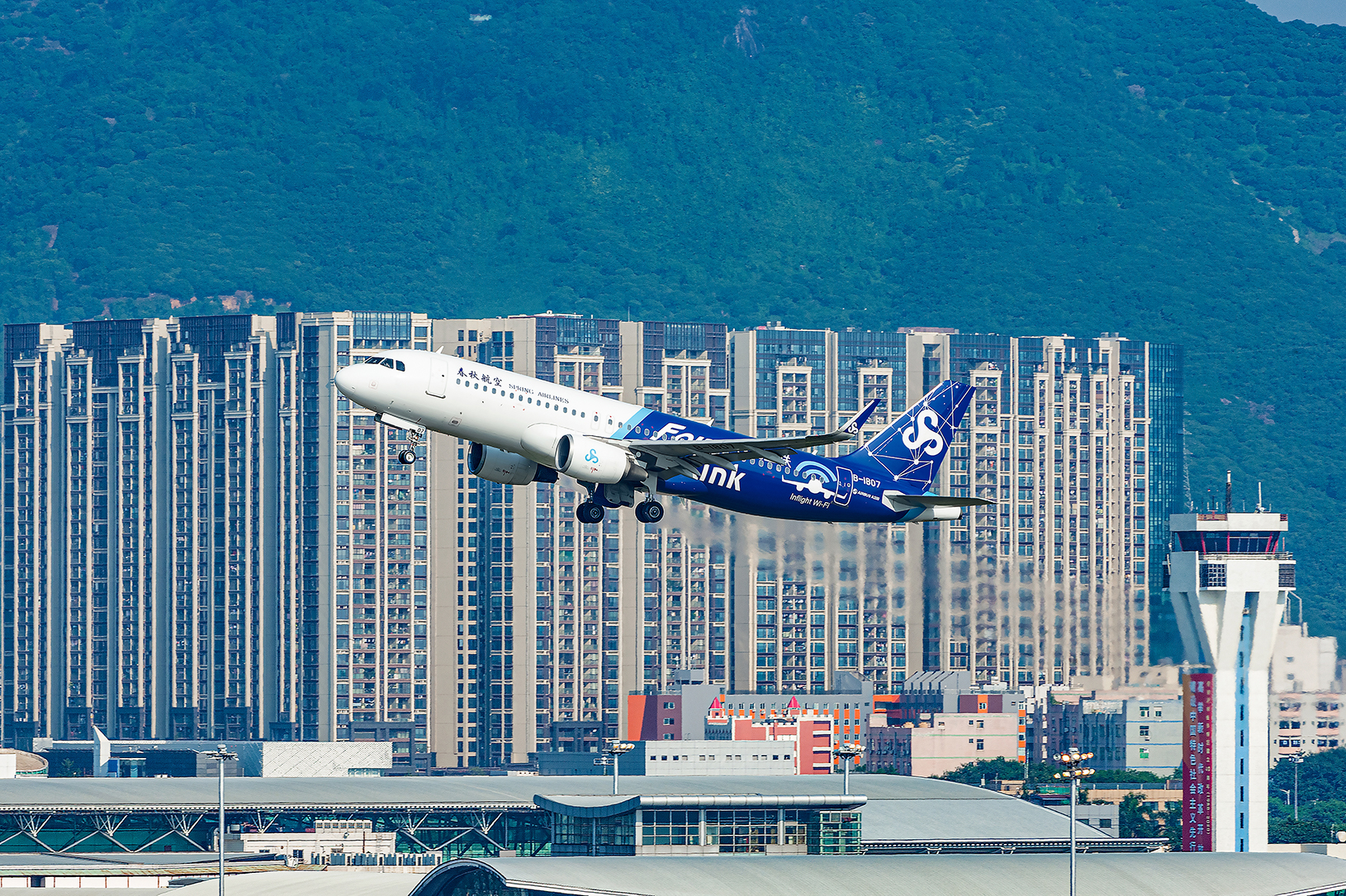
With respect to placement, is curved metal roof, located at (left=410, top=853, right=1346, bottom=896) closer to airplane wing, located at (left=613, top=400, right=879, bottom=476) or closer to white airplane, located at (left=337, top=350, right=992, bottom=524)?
white airplane, located at (left=337, top=350, right=992, bottom=524)

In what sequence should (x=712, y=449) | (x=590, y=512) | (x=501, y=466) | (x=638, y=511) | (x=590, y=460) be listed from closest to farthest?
(x=590, y=460)
(x=712, y=449)
(x=590, y=512)
(x=501, y=466)
(x=638, y=511)

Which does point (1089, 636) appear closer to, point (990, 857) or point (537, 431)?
point (990, 857)

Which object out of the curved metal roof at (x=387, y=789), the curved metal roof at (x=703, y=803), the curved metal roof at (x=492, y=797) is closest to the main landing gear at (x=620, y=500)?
the curved metal roof at (x=703, y=803)

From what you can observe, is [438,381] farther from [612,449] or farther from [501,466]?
[612,449]

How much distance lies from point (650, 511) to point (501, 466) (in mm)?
6036

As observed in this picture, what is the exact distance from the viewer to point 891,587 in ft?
474

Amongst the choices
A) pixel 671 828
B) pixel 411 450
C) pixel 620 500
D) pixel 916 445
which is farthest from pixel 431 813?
pixel 411 450

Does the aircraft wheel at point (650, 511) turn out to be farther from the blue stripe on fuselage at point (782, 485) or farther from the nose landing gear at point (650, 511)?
the blue stripe on fuselage at point (782, 485)

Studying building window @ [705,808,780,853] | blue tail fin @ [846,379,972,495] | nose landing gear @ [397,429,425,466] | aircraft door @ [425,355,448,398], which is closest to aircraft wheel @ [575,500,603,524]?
nose landing gear @ [397,429,425,466]

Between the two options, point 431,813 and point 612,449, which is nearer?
point 612,449

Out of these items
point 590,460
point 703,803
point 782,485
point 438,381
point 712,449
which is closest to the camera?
point 438,381

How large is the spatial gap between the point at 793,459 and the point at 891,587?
48928 millimetres

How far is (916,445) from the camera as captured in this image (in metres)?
103

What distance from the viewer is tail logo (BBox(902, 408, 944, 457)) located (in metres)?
103
